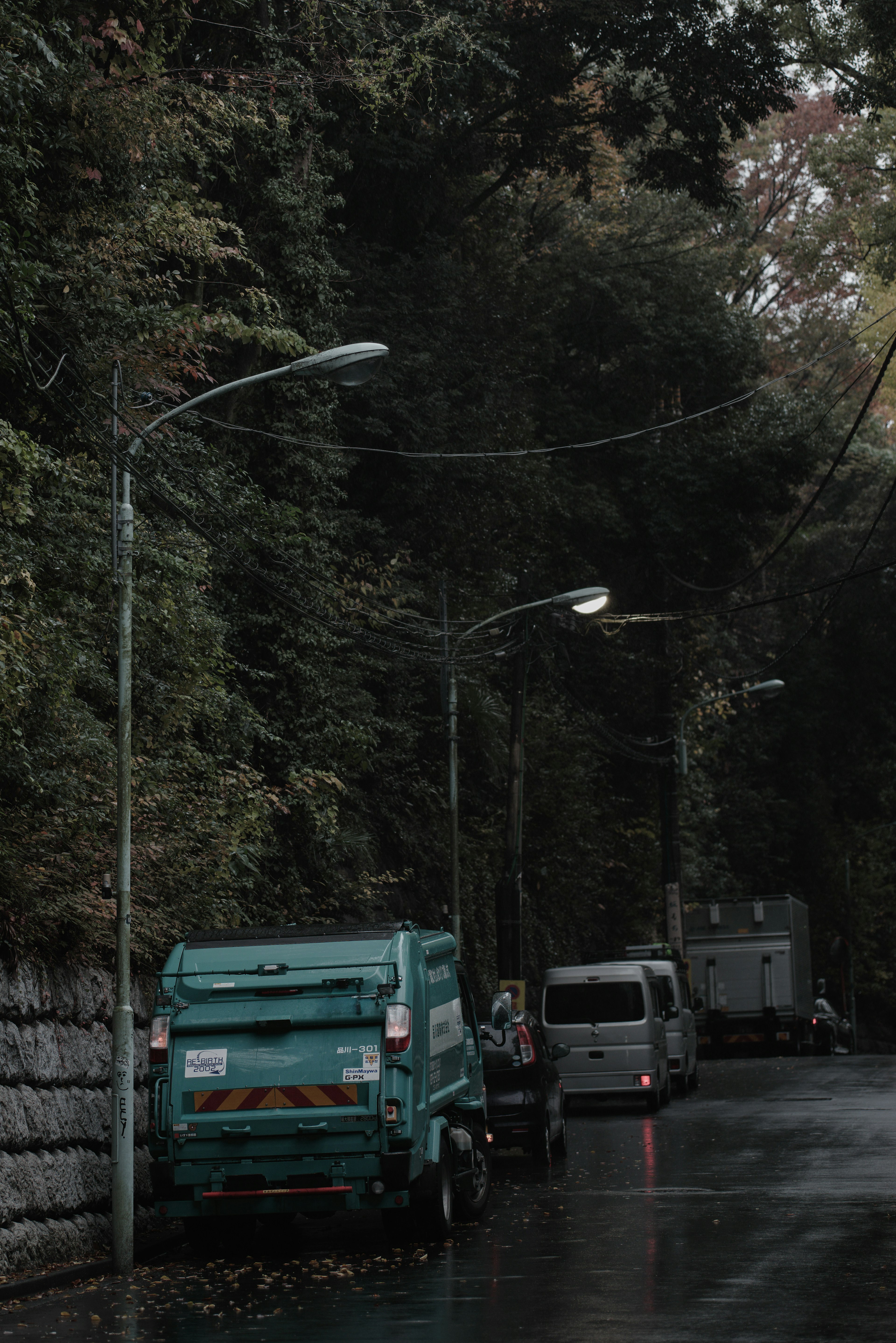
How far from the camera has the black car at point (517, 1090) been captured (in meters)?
16.3

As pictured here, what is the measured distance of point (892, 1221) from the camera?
38.0 ft

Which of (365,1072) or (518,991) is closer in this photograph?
(365,1072)

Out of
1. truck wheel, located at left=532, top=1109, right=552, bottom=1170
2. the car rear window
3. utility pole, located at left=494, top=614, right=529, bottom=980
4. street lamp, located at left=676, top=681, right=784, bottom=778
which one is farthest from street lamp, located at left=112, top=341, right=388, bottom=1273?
street lamp, located at left=676, top=681, right=784, bottom=778

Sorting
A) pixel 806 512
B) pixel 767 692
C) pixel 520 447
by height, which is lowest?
pixel 806 512

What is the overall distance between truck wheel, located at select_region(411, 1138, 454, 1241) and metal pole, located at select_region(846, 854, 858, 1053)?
42965 millimetres

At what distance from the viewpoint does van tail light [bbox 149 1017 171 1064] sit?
11062mm

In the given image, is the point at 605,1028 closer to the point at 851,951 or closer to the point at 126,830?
the point at 126,830

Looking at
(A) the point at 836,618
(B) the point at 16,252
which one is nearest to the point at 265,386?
(B) the point at 16,252

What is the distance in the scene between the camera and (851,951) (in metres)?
56.3

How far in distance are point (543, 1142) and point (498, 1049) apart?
3.65 feet

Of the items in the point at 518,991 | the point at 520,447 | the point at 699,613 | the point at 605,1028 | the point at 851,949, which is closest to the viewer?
the point at 605,1028

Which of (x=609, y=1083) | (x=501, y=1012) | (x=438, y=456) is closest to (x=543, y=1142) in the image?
(x=501, y=1012)

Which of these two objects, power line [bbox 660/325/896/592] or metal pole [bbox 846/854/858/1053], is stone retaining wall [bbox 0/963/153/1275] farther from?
metal pole [bbox 846/854/858/1053]

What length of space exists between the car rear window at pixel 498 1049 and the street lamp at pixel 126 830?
174 inches
